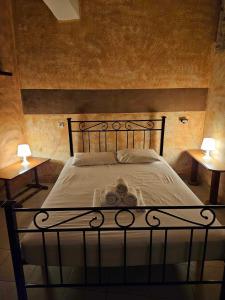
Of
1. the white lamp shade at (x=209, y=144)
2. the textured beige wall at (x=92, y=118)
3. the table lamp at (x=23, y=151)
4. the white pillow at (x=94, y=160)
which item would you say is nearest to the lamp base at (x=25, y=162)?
the table lamp at (x=23, y=151)

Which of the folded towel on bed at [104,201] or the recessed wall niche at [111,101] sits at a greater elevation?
the recessed wall niche at [111,101]

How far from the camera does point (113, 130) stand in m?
3.74

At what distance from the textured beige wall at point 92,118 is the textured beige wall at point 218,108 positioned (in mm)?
256

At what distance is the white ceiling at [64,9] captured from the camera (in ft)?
8.95

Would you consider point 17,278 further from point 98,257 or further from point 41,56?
point 41,56

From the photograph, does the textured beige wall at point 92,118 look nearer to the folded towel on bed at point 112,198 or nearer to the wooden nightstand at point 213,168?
the wooden nightstand at point 213,168

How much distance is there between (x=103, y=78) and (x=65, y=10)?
1.04m

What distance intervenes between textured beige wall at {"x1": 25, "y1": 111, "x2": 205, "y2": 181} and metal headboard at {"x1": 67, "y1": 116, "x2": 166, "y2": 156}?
0.09 m

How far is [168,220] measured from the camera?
180 centimetres

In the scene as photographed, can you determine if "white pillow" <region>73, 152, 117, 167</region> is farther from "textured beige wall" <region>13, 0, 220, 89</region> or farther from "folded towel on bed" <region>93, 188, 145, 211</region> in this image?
"textured beige wall" <region>13, 0, 220, 89</region>

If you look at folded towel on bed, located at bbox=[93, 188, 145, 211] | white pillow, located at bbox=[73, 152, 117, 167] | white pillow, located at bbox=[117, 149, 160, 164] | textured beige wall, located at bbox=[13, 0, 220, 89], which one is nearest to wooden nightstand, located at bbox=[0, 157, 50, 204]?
white pillow, located at bbox=[73, 152, 117, 167]

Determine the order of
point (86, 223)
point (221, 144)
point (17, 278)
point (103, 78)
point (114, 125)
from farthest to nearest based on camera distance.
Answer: point (114, 125)
point (103, 78)
point (221, 144)
point (86, 223)
point (17, 278)

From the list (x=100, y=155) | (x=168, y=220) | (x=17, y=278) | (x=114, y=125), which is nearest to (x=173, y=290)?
(x=168, y=220)

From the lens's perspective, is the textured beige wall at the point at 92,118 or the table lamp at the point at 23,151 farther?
the textured beige wall at the point at 92,118
